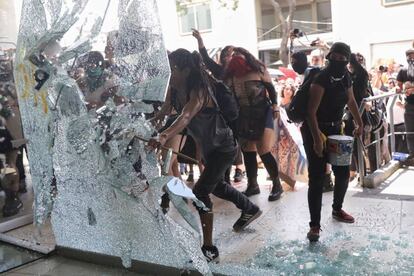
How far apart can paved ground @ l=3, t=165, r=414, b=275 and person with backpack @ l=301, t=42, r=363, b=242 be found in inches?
10.0

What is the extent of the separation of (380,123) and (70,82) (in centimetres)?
384

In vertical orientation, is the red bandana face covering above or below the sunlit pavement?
above

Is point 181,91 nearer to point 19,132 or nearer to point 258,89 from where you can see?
point 258,89

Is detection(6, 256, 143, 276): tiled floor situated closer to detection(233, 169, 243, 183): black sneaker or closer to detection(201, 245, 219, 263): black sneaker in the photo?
detection(201, 245, 219, 263): black sneaker

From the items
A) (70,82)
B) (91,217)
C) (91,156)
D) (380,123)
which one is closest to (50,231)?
(91,217)

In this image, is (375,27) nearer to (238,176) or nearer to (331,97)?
(238,176)

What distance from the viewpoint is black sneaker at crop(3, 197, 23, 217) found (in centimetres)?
515

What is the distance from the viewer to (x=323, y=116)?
3871 mm

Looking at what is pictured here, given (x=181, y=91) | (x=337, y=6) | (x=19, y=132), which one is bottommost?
(x=19, y=132)

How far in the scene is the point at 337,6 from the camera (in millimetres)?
19609

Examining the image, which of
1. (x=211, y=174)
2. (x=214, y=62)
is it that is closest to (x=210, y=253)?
(x=211, y=174)

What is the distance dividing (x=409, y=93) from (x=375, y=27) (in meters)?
13.8

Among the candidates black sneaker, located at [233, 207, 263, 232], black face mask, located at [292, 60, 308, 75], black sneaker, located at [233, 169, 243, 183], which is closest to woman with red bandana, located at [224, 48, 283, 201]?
black face mask, located at [292, 60, 308, 75]

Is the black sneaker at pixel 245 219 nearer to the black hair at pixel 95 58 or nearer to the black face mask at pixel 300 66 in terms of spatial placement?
the black face mask at pixel 300 66
